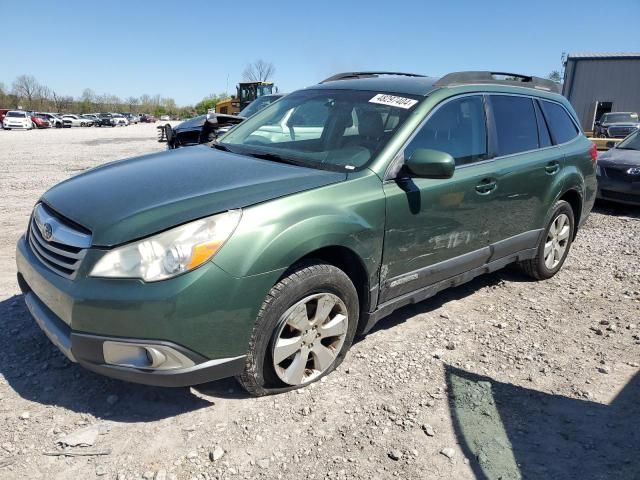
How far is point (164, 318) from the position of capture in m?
2.18

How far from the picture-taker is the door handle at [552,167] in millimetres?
4191

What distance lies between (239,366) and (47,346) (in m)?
1.51

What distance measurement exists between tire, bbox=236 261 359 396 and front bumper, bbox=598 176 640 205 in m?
6.76

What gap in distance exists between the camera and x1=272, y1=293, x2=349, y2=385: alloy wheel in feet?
8.63

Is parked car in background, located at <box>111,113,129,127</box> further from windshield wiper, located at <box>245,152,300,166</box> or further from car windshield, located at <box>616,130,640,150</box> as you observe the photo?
windshield wiper, located at <box>245,152,300,166</box>

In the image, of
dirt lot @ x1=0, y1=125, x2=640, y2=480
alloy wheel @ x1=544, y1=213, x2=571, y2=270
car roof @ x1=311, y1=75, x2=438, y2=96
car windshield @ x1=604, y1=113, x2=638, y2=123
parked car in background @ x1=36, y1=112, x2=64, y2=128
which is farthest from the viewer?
parked car in background @ x1=36, y1=112, x2=64, y2=128

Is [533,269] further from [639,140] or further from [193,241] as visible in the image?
[639,140]

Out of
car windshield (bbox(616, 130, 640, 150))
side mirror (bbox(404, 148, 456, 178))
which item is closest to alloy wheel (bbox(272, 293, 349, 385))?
side mirror (bbox(404, 148, 456, 178))

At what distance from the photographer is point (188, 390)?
280 centimetres

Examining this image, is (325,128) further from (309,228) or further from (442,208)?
(309,228)

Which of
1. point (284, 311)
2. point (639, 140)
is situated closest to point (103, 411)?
point (284, 311)

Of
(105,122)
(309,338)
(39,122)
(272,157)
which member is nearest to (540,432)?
(309,338)

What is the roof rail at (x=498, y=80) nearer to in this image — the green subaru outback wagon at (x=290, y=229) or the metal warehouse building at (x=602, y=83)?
the green subaru outback wagon at (x=290, y=229)

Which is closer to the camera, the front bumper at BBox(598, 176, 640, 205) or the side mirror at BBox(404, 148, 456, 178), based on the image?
the side mirror at BBox(404, 148, 456, 178)
